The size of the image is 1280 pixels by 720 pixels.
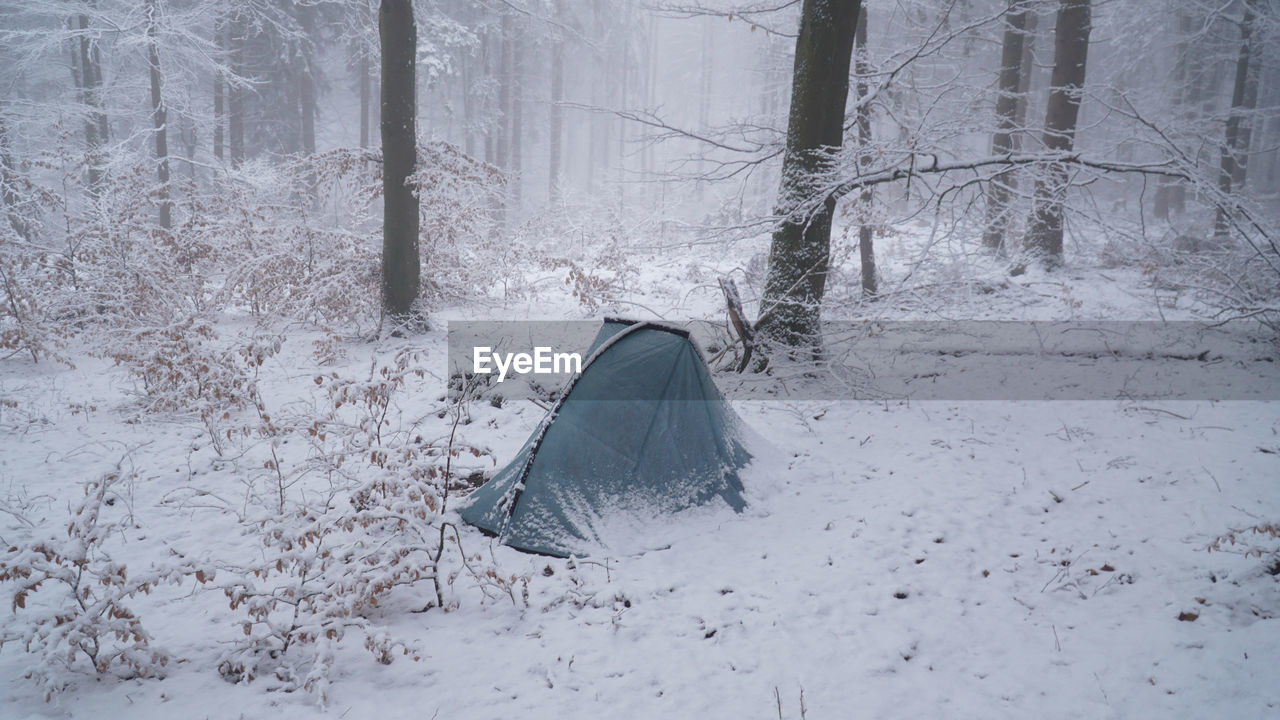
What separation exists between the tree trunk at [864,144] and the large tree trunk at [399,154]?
19.9ft

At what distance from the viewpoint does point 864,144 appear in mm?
7094

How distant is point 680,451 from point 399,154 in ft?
21.9

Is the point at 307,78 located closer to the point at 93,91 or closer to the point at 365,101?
the point at 365,101

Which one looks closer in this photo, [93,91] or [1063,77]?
[1063,77]

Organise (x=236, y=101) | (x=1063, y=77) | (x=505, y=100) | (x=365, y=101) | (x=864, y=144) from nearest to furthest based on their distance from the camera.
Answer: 1. (x=864, y=144)
2. (x=1063, y=77)
3. (x=236, y=101)
4. (x=365, y=101)
5. (x=505, y=100)

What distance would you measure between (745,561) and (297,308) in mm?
8576

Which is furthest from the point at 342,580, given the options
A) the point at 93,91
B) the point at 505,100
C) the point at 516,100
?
the point at 516,100

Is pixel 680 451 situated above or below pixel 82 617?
above

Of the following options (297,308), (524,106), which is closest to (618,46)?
(524,106)

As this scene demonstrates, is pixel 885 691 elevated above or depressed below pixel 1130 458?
below

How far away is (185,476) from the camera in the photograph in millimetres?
5402

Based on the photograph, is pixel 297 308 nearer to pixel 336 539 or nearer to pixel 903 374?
pixel 336 539

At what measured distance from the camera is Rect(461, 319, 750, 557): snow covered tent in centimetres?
450

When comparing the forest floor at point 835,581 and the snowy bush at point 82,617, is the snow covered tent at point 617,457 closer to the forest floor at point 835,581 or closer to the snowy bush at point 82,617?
the forest floor at point 835,581
